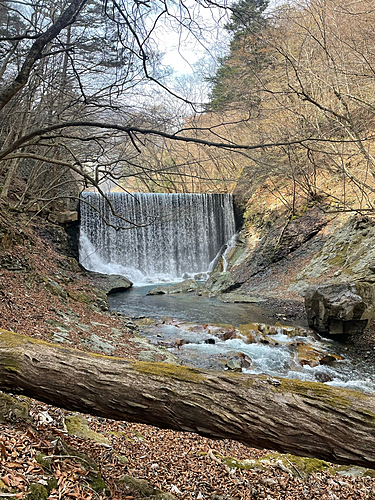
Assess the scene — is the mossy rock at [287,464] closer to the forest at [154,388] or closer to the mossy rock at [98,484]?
the forest at [154,388]

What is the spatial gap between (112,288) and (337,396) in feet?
38.1

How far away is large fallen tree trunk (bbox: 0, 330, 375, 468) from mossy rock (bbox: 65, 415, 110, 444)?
453 millimetres

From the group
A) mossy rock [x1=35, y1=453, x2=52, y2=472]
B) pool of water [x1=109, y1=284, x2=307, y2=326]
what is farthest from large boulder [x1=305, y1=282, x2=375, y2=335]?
mossy rock [x1=35, y1=453, x2=52, y2=472]

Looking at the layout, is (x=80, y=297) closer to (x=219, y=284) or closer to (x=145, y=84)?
(x=145, y=84)

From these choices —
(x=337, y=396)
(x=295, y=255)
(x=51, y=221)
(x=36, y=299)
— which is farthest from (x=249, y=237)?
(x=337, y=396)

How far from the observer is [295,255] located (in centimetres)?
1295

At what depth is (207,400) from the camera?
1731mm

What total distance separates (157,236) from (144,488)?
14932mm

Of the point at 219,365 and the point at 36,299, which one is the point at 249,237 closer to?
the point at 219,365

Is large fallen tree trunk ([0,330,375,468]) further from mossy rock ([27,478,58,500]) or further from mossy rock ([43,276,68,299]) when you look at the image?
mossy rock ([43,276,68,299])

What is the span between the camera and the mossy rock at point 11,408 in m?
1.86

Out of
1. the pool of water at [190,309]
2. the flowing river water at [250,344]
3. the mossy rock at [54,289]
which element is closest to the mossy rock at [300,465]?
the flowing river water at [250,344]

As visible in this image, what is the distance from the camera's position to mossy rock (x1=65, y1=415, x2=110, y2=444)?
214cm

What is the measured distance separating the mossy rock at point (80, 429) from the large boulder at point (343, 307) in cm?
549
